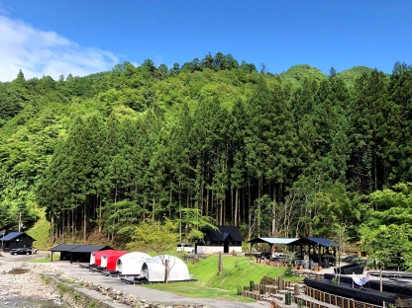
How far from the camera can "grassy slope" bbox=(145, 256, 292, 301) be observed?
77.5 feet

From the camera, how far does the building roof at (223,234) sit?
41.4 metres

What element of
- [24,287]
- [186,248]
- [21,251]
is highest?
[186,248]

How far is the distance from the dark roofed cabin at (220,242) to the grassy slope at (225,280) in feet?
29.9

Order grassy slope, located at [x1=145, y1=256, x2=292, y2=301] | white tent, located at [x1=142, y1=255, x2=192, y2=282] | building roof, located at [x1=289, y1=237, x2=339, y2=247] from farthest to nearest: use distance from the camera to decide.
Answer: white tent, located at [x1=142, y1=255, x2=192, y2=282] < building roof, located at [x1=289, y1=237, x2=339, y2=247] < grassy slope, located at [x1=145, y1=256, x2=292, y2=301]

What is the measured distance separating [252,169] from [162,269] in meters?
17.7

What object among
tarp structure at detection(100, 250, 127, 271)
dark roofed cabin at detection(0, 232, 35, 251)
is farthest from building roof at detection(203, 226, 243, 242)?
dark roofed cabin at detection(0, 232, 35, 251)

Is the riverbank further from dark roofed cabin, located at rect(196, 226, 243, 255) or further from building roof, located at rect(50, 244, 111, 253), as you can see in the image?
dark roofed cabin, located at rect(196, 226, 243, 255)

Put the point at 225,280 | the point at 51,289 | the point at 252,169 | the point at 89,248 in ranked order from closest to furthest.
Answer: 1. the point at 225,280
2. the point at 51,289
3. the point at 252,169
4. the point at 89,248

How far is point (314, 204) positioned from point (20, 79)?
394 ft

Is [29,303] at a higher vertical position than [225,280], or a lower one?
lower

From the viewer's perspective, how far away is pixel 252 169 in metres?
43.7

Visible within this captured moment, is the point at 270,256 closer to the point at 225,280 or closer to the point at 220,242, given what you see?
the point at 225,280

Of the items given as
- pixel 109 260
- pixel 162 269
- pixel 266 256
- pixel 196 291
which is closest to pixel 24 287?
pixel 109 260

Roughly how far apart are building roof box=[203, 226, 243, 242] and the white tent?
11.6 metres
